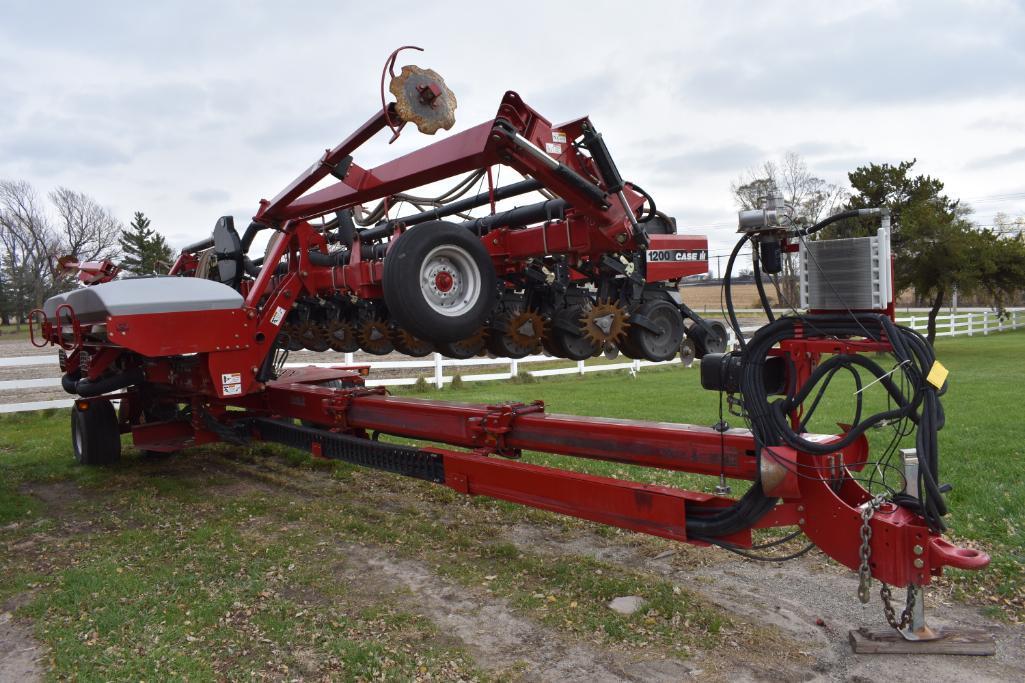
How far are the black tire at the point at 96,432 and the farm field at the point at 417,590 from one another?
77 cm

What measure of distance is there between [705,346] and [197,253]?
5.68m

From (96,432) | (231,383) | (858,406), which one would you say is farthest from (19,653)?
(96,432)

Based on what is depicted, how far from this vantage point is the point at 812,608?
3.99 m

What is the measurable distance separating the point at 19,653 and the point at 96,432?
446 cm

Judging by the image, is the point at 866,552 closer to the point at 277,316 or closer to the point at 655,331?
the point at 655,331

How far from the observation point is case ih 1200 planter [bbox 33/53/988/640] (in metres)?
3.24

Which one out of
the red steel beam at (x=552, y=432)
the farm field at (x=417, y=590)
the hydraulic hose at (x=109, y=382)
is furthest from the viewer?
the hydraulic hose at (x=109, y=382)

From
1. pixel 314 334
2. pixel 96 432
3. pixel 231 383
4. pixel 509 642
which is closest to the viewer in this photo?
pixel 509 642

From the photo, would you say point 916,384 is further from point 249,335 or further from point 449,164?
point 249,335

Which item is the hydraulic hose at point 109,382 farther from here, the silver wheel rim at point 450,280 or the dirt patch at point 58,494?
the silver wheel rim at point 450,280

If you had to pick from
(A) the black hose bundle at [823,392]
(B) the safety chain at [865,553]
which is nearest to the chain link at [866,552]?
(B) the safety chain at [865,553]

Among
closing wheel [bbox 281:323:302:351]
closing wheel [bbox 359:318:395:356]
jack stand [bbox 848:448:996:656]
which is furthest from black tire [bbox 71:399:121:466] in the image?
jack stand [bbox 848:448:996:656]

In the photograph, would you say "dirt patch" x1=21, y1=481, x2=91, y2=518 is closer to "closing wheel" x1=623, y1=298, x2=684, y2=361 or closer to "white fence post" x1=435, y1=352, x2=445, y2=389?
"closing wheel" x1=623, y1=298, x2=684, y2=361

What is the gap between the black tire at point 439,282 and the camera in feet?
15.1
